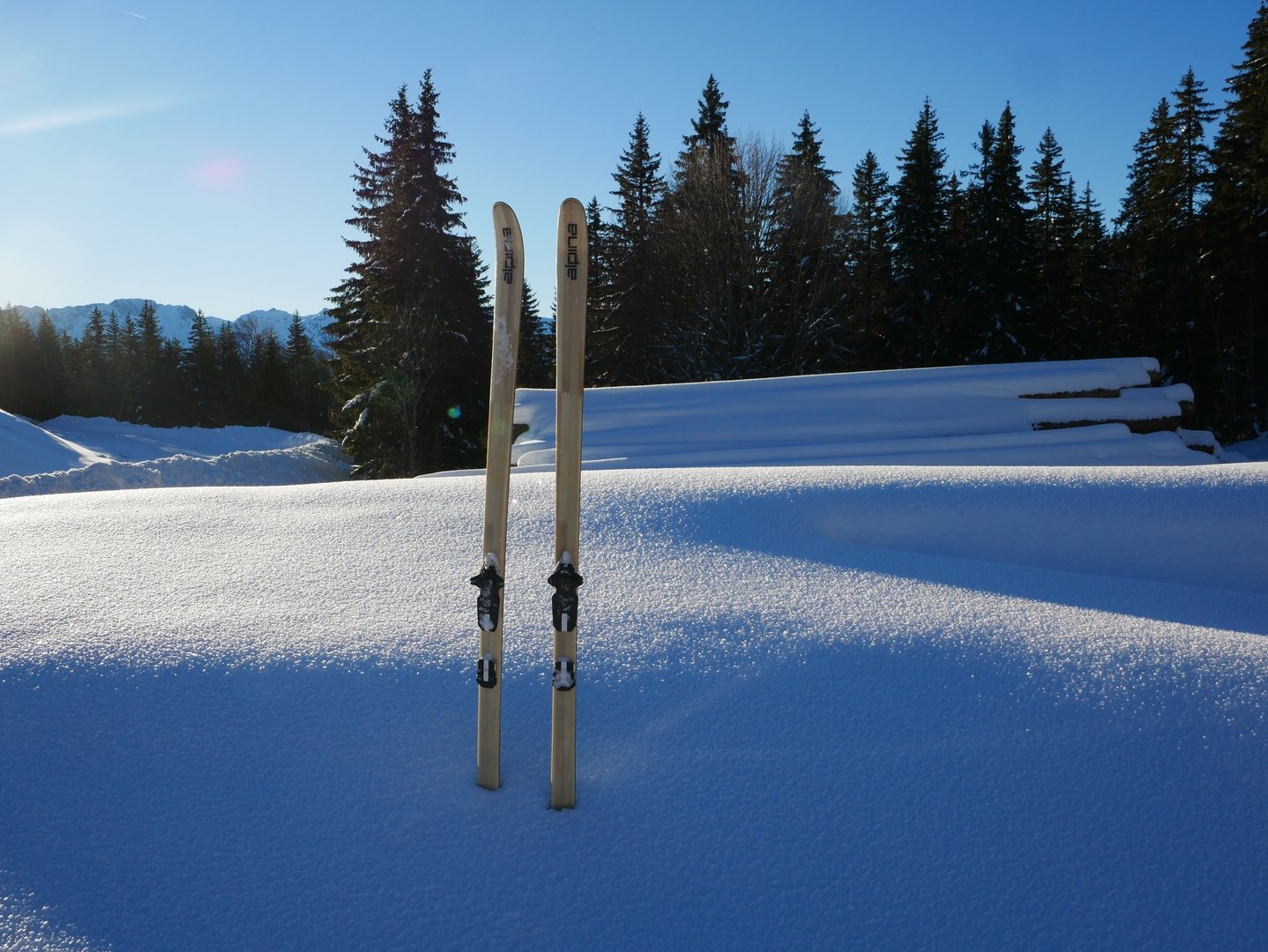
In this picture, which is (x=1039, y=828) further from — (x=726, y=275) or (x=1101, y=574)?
(x=726, y=275)

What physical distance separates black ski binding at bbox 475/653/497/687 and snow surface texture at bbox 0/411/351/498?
10.2 metres

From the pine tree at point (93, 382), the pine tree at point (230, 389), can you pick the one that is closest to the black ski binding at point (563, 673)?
the pine tree at point (230, 389)

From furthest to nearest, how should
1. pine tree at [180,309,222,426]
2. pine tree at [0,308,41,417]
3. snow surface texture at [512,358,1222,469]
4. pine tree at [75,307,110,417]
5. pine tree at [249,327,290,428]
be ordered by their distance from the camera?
pine tree at [75,307,110,417] → pine tree at [180,309,222,426] → pine tree at [249,327,290,428] → pine tree at [0,308,41,417] → snow surface texture at [512,358,1222,469]

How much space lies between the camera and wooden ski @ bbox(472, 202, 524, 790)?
1.75 meters

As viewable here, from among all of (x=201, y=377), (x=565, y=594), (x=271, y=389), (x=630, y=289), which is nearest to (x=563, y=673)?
(x=565, y=594)

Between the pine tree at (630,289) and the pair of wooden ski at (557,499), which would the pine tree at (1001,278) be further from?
the pair of wooden ski at (557,499)

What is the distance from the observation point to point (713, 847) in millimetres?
1623

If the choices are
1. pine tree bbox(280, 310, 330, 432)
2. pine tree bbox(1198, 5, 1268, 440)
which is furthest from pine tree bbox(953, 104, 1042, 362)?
pine tree bbox(280, 310, 330, 432)

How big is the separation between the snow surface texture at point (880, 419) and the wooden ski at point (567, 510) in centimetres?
497

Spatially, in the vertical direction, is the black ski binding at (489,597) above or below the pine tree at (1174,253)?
below

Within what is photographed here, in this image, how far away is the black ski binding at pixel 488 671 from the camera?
1.75 m

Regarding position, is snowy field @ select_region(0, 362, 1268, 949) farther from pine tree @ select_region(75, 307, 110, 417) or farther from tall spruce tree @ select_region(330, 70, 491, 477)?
pine tree @ select_region(75, 307, 110, 417)

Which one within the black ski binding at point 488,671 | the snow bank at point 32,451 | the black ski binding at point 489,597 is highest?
the black ski binding at point 489,597

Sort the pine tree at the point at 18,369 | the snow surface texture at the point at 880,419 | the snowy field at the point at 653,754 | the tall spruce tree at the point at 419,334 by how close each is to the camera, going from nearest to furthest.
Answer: the snowy field at the point at 653,754
the snow surface texture at the point at 880,419
the tall spruce tree at the point at 419,334
the pine tree at the point at 18,369
